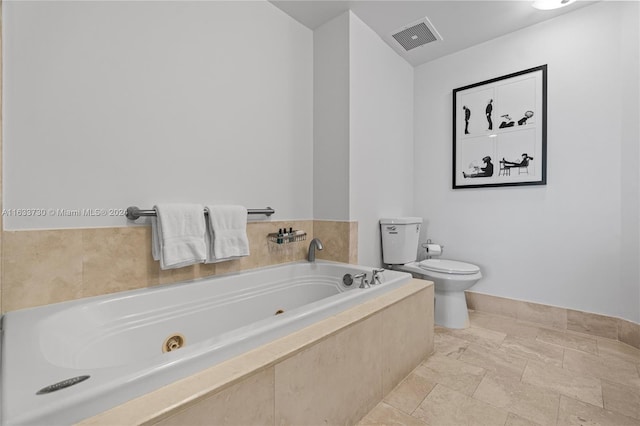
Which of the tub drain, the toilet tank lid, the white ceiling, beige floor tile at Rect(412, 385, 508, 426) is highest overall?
the white ceiling

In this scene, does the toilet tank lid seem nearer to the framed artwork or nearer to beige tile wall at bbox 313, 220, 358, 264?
beige tile wall at bbox 313, 220, 358, 264

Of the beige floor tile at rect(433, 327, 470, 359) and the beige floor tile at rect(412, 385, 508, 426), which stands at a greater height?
the beige floor tile at rect(433, 327, 470, 359)

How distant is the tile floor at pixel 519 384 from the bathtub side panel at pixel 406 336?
0.06m

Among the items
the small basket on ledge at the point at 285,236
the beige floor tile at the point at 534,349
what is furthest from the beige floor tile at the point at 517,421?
the small basket on ledge at the point at 285,236

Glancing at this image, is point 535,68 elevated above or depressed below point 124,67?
above

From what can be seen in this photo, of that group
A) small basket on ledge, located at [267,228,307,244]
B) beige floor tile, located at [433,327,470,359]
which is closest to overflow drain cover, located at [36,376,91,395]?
small basket on ledge, located at [267,228,307,244]

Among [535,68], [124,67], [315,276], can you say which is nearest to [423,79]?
[535,68]

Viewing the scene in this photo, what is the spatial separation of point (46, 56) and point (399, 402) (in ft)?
7.07

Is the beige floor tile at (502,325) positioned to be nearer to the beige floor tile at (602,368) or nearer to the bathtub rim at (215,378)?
the beige floor tile at (602,368)

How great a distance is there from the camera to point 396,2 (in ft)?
6.62

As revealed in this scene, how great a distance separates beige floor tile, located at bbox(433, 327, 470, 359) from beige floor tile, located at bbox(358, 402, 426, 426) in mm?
665

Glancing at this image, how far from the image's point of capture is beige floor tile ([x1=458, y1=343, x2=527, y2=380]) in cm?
162

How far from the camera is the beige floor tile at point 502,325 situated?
2.11 metres

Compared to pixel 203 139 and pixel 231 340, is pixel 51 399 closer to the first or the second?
pixel 231 340
